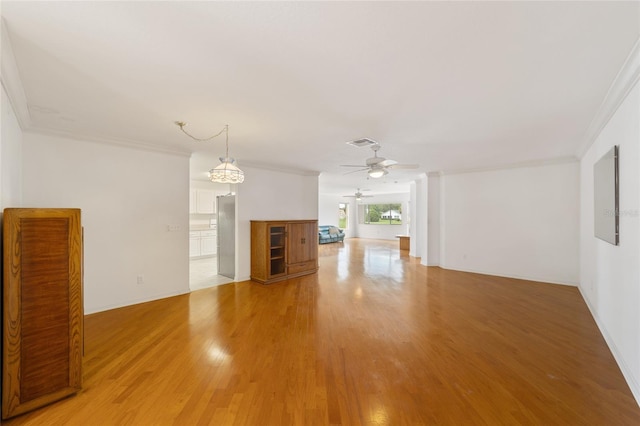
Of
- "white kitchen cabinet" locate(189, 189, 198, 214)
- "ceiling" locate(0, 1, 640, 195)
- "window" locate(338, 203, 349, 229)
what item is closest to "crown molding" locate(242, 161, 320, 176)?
"ceiling" locate(0, 1, 640, 195)

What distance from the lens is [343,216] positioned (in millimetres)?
15109

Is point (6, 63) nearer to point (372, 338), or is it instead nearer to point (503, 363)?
point (372, 338)

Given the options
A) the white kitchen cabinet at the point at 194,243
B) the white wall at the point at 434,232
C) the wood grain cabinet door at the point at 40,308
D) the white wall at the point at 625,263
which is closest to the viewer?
the wood grain cabinet door at the point at 40,308

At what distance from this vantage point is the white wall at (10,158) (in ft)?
7.30

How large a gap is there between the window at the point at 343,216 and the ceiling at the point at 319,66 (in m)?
11.3

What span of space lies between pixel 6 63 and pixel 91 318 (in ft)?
10.3

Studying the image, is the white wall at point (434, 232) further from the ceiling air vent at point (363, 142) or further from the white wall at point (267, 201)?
the ceiling air vent at point (363, 142)

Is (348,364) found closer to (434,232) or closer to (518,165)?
(434,232)

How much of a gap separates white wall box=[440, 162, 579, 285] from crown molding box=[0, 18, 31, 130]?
7.46 metres

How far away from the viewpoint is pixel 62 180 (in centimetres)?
354

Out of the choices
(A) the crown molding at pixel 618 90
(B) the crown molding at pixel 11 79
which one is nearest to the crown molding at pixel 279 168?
(B) the crown molding at pixel 11 79

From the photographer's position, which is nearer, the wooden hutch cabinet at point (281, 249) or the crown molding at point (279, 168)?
the wooden hutch cabinet at point (281, 249)

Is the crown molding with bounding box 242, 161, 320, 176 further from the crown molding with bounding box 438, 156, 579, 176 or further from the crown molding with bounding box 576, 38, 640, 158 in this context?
the crown molding with bounding box 576, 38, 640, 158

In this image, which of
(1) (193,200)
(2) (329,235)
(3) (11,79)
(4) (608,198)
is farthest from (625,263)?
(2) (329,235)
